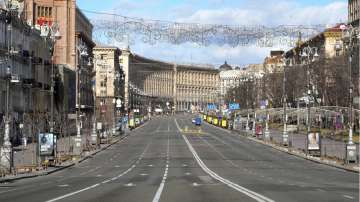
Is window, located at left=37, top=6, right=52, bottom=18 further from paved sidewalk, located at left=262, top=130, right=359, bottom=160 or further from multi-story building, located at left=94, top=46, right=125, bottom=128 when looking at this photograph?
paved sidewalk, located at left=262, top=130, right=359, bottom=160

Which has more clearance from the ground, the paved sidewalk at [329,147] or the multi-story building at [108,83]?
the multi-story building at [108,83]

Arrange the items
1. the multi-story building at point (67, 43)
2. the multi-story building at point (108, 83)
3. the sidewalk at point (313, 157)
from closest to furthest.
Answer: the sidewalk at point (313, 157), the multi-story building at point (67, 43), the multi-story building at point (108, 83)

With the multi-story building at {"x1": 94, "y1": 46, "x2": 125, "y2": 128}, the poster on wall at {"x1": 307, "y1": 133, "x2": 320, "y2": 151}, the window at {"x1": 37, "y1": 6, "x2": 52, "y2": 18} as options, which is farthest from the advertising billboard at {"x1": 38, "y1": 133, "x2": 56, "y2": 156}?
the multi-story building at {"x1": 94, "y1": 46, "x2": 125, "y2": 128}

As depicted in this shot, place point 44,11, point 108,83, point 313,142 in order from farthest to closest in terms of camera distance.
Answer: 1. point 108,83
2. point 44,11
3. point 313,142

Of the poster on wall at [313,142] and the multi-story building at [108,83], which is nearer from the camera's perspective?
the poster on wall at [313,142]

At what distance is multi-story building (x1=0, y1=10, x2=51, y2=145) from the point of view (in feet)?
264

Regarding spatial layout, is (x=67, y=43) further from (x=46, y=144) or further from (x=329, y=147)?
(x=46, y=144)

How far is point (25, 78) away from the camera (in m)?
93.9

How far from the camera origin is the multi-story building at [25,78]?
8044 centimetres

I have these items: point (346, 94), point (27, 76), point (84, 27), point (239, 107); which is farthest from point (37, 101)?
point (239, 107)

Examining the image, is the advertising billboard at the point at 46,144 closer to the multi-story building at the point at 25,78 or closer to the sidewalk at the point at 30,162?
the sidewalk at the point at 30,162

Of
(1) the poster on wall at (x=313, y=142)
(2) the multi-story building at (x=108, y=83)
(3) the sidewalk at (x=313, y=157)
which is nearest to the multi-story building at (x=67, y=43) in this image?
(2) the multi-story building at (x=108, y=83)

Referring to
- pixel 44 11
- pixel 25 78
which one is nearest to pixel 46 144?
pixel 25 78

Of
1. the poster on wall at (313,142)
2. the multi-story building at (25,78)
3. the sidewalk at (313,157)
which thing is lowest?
the sidewalk at (313,157)
